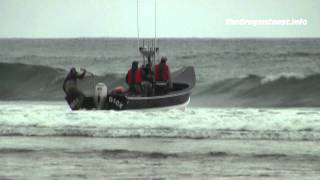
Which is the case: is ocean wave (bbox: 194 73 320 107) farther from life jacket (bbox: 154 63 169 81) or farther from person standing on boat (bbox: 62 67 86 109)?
person standing on boat (bbox: 62 67 86 109)

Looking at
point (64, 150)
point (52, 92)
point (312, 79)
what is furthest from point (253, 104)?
point (64, 150)

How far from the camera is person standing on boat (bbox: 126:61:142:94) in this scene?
1186cm

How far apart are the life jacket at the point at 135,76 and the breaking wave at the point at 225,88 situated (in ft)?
26.1

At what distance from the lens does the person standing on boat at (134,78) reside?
38.9ft

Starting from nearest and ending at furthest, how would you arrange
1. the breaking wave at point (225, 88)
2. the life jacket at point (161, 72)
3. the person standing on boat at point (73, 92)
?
1. the person standing on boat at point (73, 92)
2. the life jacket at point (161, 72)
3. the breaking wave at point (225, 88)

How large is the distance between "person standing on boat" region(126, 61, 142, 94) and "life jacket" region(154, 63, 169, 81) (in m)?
0.40

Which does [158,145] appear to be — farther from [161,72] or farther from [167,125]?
[161,72]

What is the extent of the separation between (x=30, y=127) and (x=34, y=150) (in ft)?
5.91

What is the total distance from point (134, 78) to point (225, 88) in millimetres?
14077

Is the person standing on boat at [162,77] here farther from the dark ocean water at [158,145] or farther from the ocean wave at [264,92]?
the ocean wave at [264,92]

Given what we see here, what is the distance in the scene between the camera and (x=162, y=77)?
496 inches

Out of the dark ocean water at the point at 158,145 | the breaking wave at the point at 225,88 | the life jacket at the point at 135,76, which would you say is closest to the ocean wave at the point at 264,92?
the breaking wave at the point at 225,88

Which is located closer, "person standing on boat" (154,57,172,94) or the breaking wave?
"person standing on boat" (154,57,172,94)

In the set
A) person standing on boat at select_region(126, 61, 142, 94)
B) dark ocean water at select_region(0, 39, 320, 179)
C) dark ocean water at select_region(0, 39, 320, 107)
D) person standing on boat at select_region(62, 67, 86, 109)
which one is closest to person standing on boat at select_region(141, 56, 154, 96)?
person standing on boat at select_region(126, 61, 142, 94)
